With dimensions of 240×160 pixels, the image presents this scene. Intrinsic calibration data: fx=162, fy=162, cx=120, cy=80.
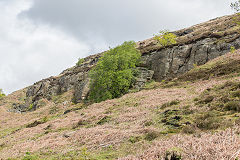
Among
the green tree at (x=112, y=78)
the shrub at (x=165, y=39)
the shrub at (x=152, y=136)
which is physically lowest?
the shrub at (x=152, y=136)

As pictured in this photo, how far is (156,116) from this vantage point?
14953 millimetres

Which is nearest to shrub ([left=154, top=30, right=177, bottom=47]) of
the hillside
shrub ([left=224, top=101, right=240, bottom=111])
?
the hillside

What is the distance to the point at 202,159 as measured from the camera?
509 cm

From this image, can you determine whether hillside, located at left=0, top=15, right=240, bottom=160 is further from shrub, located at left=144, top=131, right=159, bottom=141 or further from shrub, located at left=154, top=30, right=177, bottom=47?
shrub, located at left=154, top=30, right=177, bottom=47

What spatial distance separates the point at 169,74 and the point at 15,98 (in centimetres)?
8399

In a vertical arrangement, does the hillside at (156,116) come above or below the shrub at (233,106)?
above

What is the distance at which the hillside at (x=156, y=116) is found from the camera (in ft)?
24.3

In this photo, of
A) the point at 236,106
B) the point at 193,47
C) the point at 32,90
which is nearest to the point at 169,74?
the point at 193,47

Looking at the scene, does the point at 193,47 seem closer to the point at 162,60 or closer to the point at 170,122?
the point at 162,60

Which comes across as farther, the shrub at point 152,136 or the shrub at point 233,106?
the shrub at point 233,106

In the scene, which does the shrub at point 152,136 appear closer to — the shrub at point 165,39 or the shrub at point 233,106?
the shrub at point 233,106

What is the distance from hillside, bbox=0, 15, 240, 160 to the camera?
7410 millimetres

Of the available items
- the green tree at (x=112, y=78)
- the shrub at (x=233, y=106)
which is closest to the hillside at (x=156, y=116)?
the shrub at (x=233, y=106)

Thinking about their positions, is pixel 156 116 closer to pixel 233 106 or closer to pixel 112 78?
pixel 233 106
